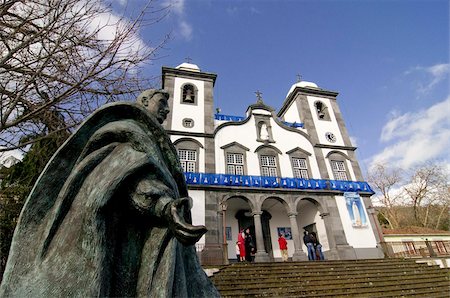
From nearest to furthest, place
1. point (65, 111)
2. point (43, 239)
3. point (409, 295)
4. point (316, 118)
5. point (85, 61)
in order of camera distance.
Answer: point (43, 239)
point (85, 61)
point (65, 111)
point (409, 295)
point (316, 118)

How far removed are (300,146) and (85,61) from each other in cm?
1514

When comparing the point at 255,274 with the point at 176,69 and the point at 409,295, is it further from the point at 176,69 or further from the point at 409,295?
the point at 176,69

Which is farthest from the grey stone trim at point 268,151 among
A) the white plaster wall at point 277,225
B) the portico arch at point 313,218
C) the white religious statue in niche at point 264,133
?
the white plaster wall at point 277,225

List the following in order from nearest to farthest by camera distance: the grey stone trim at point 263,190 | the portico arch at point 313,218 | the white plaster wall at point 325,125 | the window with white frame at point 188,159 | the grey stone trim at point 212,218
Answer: the grey stone trim at point 212,218
the grey stone trim at point 263,190
the window with white frame at point 188,159
the portico arch at point 313,218
the white plaster wall at point 325,125

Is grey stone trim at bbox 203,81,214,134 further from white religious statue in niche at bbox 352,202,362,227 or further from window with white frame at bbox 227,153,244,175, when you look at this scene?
white religious statue in niche at bbox 352,202,362,227

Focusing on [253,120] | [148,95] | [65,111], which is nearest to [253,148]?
[253,120]

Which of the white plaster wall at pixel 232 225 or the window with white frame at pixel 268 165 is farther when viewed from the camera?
the window with white frame at pixel 268 165

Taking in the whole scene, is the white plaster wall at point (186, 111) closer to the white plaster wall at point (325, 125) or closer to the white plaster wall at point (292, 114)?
the white plaster wall at point (292, 114)

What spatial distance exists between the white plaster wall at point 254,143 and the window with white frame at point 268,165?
0.37 metres

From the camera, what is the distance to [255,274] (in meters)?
8.88

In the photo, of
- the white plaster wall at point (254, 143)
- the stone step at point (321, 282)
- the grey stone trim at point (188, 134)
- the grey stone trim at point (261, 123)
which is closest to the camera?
the stone step at point (321, 282)

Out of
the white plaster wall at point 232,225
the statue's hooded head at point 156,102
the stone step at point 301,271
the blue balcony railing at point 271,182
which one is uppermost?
the blue balcony railing at point 271,182

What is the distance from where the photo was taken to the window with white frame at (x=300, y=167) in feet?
54.5

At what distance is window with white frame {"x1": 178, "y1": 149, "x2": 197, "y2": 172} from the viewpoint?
1484cm
